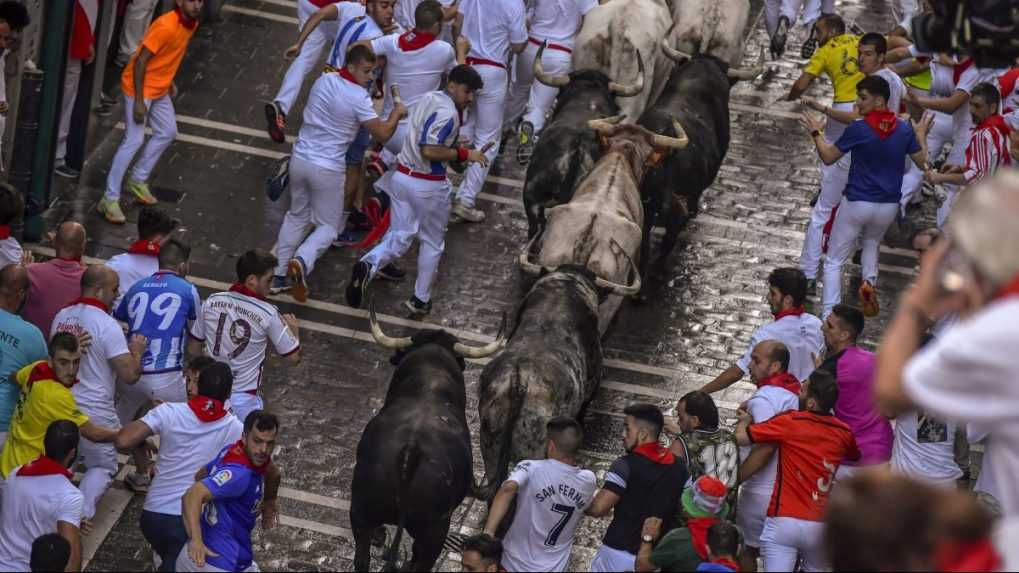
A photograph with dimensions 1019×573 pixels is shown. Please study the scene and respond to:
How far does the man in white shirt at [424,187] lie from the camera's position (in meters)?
14.5

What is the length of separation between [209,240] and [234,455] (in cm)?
629

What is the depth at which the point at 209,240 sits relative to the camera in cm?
1596

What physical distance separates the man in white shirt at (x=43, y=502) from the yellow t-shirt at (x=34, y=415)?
0.52 metres

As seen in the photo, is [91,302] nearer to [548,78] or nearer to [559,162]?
[559,162]

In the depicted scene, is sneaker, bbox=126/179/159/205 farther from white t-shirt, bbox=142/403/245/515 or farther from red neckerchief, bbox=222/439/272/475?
red neckerchief, bbox=222/439/272/475

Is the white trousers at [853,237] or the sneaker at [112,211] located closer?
the white trousers at [853,237]

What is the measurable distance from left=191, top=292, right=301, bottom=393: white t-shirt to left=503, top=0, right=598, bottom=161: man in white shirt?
237 inches

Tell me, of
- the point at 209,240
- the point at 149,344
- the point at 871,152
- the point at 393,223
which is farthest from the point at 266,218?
the point at 871,152

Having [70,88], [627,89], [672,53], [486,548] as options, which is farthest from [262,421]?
[672,53]

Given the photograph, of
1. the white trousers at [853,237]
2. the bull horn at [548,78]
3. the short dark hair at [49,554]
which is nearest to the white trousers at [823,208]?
the white trousers at [853,237]

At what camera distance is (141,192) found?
16266mm

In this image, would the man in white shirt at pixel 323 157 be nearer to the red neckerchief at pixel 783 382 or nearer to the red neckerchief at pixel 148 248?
the red neckerchief at pixel 148 248

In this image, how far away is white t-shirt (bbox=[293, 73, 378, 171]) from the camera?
14750 mm

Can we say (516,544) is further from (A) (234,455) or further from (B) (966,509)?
(B) (966,509)
